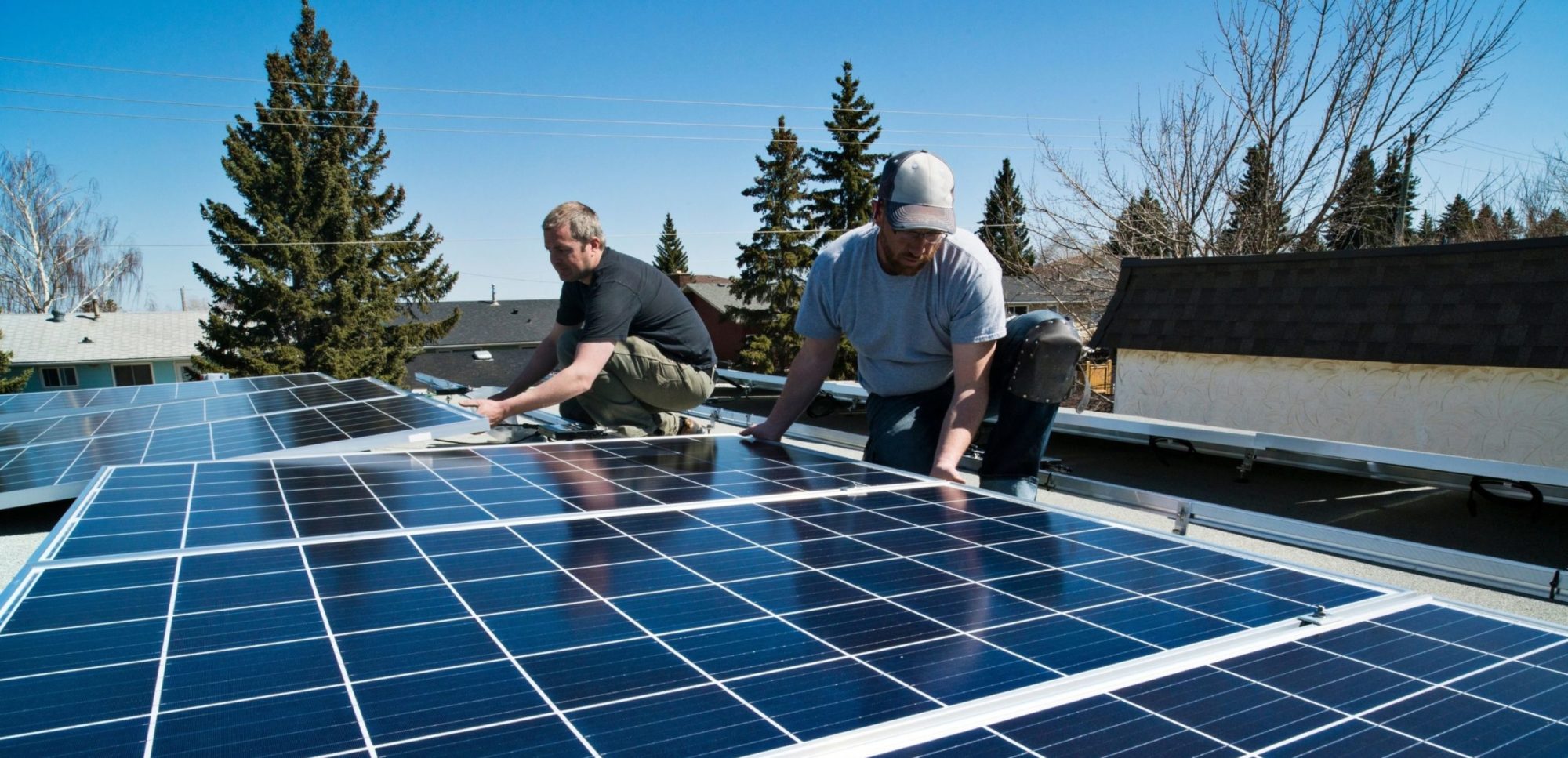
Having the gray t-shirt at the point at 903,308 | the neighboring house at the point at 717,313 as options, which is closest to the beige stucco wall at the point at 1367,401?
the gray t-shirt at the point at 903,308

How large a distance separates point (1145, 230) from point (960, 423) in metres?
19.8

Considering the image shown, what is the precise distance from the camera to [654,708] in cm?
150

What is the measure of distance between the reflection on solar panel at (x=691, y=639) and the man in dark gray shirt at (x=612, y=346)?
2516 millimetres

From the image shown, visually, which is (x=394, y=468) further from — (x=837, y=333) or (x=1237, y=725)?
(x=1237, y=725)

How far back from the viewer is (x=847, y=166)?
40344 mm

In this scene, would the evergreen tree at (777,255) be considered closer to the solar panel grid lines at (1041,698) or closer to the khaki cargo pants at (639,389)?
the khaki cargo pants at (639,389)

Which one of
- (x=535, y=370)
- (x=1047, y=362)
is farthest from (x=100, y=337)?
(x=1047, y=362)

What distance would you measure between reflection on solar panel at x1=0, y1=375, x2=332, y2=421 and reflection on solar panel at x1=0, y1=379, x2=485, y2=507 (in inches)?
19.8

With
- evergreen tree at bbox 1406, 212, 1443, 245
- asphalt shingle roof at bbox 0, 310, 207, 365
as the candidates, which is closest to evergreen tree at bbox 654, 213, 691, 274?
asphalt shingle roof at bbox 0, 310, 207, 365

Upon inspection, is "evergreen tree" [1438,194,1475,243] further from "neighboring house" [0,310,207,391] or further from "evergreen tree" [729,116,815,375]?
"neighboring house" [0,310,207,391]

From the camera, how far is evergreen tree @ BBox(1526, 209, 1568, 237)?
27.3 meters

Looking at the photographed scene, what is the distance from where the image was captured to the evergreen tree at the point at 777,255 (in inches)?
1655

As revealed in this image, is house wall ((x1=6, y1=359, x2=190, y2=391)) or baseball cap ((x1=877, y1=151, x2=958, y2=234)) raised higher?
baseball cap ((x1=877, y1=151, x2=958, y2=234))

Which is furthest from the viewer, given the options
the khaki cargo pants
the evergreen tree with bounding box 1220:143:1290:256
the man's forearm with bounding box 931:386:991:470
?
the evergreen tree with bounding box 1220:143:1290:256
